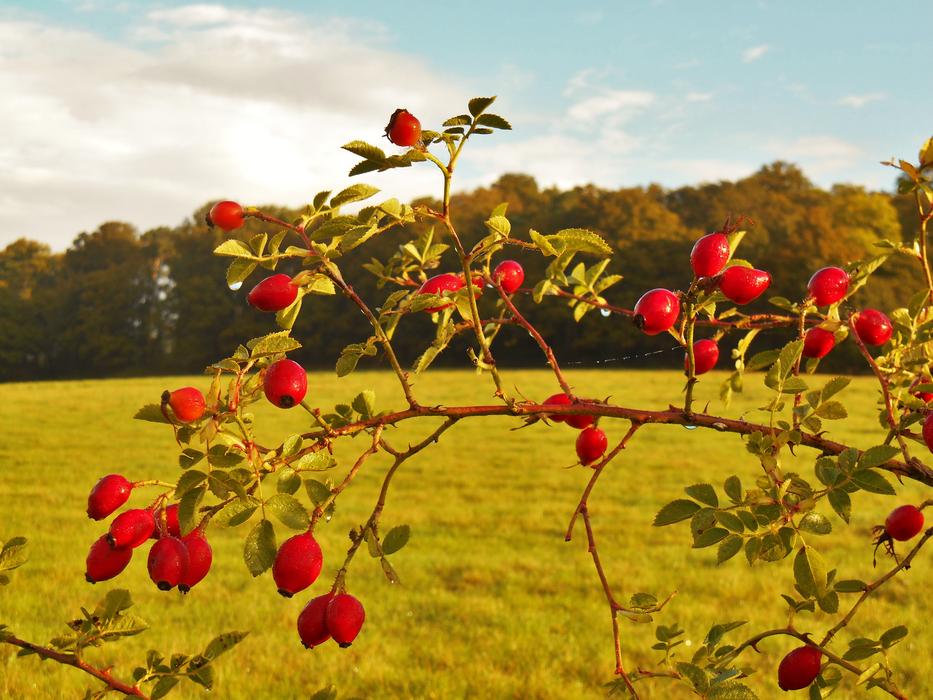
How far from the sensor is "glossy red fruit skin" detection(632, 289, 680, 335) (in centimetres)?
136

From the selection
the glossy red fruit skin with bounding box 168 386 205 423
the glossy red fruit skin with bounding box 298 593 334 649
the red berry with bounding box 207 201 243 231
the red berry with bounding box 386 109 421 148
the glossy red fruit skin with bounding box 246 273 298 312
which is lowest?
the glossy red fruit skin with bounding box 298 593 334 649

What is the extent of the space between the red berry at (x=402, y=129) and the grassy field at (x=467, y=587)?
550mm

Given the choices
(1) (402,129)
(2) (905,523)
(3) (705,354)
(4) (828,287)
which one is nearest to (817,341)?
(4) (828,287)

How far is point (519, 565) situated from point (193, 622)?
9.00 feet

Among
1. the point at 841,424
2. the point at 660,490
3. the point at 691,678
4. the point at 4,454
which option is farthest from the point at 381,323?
the point at 841,424

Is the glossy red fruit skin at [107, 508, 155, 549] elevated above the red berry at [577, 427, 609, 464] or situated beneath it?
situated beneath

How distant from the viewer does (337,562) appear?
24.3 feet

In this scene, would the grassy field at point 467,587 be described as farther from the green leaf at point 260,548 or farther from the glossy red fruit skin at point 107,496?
the glossy red fruit skin at point 107,496

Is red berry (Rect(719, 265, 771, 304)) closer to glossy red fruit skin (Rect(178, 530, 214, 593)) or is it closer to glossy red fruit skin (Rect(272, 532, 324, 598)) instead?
glossy red fruit skin (Rect(272, 532, 324, 598))

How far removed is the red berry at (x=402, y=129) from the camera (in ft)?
3.81

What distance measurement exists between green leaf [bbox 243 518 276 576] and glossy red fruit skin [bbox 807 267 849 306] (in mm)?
1213

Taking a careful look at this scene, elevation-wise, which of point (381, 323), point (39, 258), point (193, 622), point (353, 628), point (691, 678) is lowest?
point (193, 622)

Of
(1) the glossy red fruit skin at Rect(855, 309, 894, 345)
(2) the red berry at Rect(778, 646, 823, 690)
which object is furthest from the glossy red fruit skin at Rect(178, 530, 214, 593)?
(1) the glossy red fruit skin at Rect(855, 309, 894, 345)

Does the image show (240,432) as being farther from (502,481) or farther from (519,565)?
(502,481)
